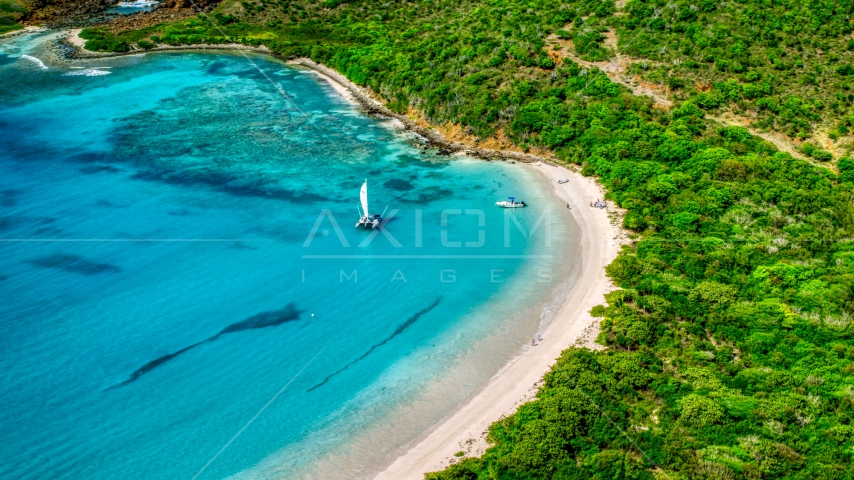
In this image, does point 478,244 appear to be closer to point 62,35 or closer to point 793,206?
point 793,206

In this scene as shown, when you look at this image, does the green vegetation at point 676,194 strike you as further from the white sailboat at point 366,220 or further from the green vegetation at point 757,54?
the white sailboat at point 366,220

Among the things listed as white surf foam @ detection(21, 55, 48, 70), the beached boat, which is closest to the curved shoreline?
the beached boat

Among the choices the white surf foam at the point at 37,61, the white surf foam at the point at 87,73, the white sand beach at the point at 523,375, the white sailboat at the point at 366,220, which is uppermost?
the white surf foam at the point at 37,61

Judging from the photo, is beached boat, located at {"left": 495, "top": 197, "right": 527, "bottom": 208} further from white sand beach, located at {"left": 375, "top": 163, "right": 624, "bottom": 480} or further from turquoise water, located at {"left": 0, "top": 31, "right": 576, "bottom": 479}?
white sand beach, located at {"left": 375, "top": 163, "right": 624, "bottom": 480}

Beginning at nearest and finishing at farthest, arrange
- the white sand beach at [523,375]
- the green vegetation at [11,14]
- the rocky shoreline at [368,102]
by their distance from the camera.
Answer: the white sand beach at [523,375] → the rocky shoreline at [368,102] → the green vegetation at [11,14]

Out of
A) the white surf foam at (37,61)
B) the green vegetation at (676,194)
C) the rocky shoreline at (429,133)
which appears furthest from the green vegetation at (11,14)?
the rocky shoreline at (429,133)

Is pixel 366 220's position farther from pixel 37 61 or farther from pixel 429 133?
pixel 37 61
